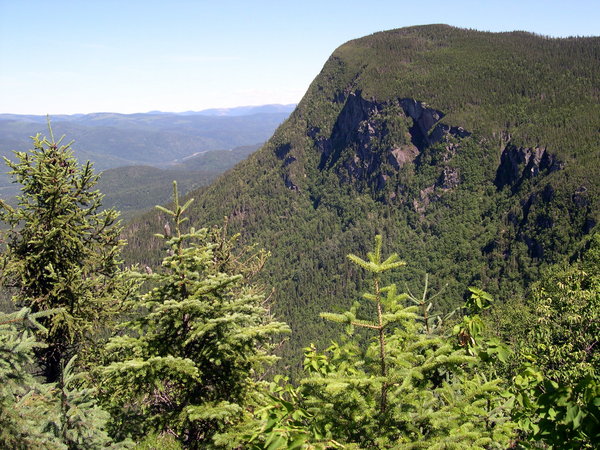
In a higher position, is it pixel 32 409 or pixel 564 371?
pixel 32 409

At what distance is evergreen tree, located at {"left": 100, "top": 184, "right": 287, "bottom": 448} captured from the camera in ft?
30.8

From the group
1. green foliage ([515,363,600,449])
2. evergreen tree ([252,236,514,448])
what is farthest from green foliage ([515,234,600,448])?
evergreen tree ([252,236,514,448])

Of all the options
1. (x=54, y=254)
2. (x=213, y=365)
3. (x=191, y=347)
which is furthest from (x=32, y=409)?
(x=54, y=254)

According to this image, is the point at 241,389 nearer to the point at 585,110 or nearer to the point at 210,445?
the point at 210,445

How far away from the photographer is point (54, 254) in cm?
1406

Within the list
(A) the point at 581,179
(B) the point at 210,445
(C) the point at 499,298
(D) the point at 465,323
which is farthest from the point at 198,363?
(A) the point at 581,179

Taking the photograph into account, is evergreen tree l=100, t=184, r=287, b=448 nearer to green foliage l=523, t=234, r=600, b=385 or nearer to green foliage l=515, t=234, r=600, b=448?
green foliage l=515, t=234, r=600, b=448

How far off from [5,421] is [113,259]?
30.7 ft

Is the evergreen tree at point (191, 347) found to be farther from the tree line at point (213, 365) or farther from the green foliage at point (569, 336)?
the green foliage at point (569, 336)

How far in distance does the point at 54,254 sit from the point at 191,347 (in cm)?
722

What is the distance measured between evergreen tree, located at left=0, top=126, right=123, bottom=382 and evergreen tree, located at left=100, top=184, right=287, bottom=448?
4565 millimetres

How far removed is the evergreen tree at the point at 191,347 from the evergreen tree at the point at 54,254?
457cm

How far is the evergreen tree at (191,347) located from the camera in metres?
9.39

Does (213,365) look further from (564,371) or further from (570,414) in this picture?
(564,371)
